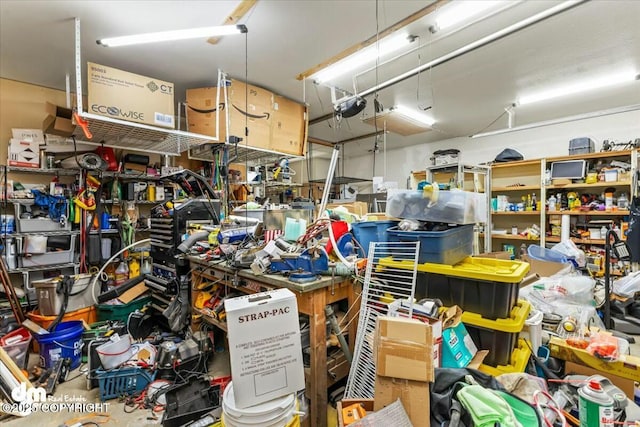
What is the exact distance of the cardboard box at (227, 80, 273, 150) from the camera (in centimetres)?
362

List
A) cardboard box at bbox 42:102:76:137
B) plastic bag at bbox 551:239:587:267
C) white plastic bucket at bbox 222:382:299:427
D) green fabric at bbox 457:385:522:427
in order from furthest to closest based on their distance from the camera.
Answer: plastic bag at bbox 551:239:587:267
cardboard box at bbox 42:102:76:137
white plastic bucket at bbox 222:382:299:427
green fabric at bbox 457:385:522:427

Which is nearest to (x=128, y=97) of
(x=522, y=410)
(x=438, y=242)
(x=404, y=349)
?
(x=438, y=242)

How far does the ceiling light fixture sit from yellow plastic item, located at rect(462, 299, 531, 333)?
7.18 feet

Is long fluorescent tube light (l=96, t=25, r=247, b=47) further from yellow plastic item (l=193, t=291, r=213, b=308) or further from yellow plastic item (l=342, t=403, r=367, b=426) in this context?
yellow plastic item (l=342, t=403, r=367, b=426)

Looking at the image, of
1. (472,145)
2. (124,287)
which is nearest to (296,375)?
(124,287)

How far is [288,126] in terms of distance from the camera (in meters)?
4.27

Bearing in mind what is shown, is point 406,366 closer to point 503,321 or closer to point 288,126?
point 503,321

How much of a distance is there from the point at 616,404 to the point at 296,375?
56.8 inches

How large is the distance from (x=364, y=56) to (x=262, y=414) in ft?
10.2

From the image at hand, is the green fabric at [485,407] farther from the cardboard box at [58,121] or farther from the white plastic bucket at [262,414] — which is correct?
the cardboard box at [58,121]

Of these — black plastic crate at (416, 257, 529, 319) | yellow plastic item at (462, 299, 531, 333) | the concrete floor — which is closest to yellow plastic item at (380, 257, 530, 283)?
black plastic crate at (416, 257, 529, 319)

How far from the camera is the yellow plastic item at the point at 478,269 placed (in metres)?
1.51

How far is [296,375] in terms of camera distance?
4.54 ft

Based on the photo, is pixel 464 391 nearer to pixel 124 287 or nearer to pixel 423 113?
pixel 124 287
